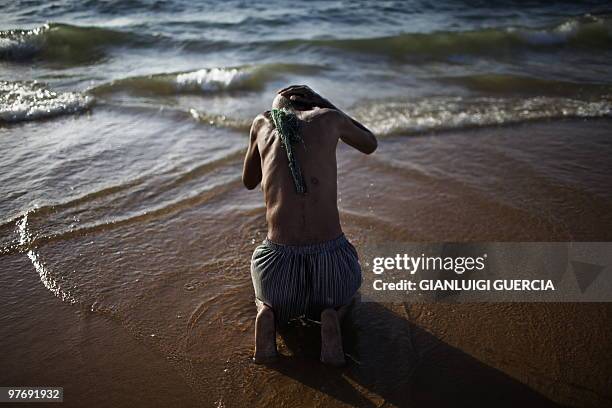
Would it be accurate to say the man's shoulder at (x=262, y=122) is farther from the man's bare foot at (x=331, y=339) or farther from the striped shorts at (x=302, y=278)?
the man's bare foot at (x=331, y=339)

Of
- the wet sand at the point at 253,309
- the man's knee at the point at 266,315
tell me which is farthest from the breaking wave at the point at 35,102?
the man's knee at the point at 266,315

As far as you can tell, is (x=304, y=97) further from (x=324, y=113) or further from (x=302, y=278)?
(x=302, y=278)

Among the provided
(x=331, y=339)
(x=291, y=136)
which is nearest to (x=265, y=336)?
(x=331, y=339)

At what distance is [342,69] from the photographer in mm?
7602

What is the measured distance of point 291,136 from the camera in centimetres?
239

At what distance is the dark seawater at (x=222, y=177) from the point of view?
2.47 m

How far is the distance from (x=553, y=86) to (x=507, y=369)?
5.26 m

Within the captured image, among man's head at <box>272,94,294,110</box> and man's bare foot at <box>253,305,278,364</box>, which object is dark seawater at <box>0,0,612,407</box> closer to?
man's bare foot at <box>253,305,278,364</box>

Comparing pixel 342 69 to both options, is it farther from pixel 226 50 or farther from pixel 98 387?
pixel 98 387

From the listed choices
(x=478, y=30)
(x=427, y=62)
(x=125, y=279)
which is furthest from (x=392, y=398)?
(x=478, y=30)

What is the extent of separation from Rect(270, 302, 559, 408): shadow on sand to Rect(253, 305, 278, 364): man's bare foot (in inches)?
3.3

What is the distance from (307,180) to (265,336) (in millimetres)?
786

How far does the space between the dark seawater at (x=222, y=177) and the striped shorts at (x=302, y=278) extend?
32cm

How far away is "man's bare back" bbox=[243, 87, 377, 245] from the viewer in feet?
7.78
